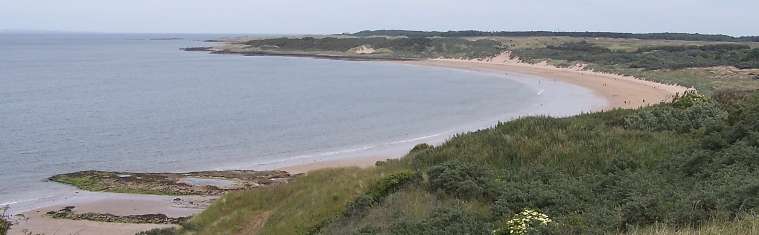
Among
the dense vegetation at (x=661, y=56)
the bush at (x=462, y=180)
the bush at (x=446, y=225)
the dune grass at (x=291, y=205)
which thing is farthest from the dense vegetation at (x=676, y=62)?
the bush at (x=446, y=225)

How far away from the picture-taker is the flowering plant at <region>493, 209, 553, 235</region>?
821 centimetres

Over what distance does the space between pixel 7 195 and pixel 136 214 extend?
536 cm

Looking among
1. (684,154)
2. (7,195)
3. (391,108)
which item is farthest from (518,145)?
(391,108)

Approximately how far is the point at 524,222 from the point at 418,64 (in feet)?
302

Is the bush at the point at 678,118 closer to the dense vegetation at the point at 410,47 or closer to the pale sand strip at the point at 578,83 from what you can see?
the pale sand strip at the point at 578,83

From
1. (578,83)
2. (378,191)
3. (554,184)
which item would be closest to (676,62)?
(578,83)

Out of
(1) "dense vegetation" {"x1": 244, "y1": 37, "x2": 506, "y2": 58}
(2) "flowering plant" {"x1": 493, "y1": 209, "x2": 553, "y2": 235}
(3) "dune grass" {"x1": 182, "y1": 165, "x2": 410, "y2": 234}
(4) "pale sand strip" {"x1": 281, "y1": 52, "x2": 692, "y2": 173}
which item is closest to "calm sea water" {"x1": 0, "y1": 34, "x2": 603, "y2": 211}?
(4) "pale sand strip" {"x1": 281, "y1": 52, "x2": 692, "y2": 173}

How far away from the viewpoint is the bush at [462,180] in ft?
34.9

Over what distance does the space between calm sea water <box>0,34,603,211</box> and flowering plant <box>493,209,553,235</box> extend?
17911 millimetres

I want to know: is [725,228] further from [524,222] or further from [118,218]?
[118,218]

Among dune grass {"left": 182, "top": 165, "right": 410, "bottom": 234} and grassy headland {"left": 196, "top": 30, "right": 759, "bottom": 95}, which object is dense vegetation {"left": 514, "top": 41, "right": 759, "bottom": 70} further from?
dune grass {"left": 182, "top": 165, "right": 410, "bottom": 234}

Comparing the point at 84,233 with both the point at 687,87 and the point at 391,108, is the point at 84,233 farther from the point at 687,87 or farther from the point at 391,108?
the point at 687,87

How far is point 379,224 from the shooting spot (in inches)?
389

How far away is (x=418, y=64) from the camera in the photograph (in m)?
100
